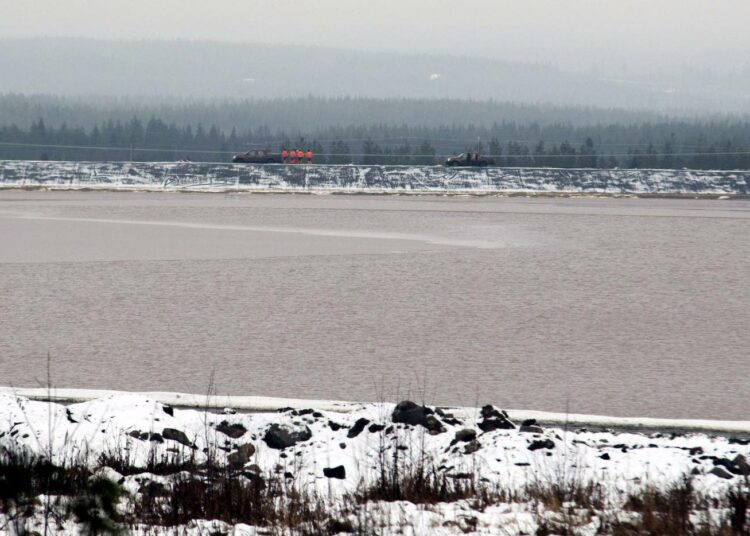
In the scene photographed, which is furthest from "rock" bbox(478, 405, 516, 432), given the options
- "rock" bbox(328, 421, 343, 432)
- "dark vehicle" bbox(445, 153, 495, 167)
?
"dark vehicle" bbox(445, 153, 495, 167)

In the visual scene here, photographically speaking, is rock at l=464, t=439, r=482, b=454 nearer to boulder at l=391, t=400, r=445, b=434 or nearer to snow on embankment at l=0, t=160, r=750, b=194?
boulder at l=391, t=400, r=445, b=434

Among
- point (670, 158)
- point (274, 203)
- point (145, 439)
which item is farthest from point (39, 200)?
point (670, 158)

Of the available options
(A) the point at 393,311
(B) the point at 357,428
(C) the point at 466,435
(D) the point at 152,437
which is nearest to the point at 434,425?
(C) the point at 466,435

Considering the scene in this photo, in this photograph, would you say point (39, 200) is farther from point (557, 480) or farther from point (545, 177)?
point (557, 480)

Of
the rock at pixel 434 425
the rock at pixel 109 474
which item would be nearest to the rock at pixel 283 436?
the rock at pixel 434 425

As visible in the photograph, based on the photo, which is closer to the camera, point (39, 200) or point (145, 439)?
point (145, 439)
